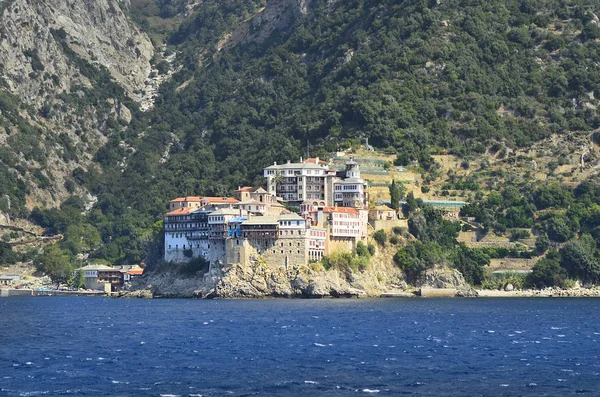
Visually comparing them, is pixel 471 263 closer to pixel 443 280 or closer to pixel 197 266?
pixel 443 280

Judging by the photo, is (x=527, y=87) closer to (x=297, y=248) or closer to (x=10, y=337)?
(x=297, y=248)

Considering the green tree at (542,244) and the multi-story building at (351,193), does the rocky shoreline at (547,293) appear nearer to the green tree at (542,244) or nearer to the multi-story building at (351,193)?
the green tree at (542,244)

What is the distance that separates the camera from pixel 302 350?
3019 inches

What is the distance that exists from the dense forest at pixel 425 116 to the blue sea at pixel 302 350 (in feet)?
96.9

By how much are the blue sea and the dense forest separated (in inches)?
1163

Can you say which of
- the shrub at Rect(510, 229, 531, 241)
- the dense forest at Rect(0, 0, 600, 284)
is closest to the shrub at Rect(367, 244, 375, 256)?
the dense forest at Rect(0, 0, 600, 284)

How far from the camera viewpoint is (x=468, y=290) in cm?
13300

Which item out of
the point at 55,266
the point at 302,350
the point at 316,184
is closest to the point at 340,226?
the point at 316,184

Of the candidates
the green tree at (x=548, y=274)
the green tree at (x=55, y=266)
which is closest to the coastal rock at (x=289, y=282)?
the green tree at (x=548, y=274)

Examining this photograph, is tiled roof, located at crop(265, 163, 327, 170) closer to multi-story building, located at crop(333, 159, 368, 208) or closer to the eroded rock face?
multi-story building, located at crop(333, 159, 368, 208)

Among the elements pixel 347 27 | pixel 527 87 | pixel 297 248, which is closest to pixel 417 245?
pixel 297 248

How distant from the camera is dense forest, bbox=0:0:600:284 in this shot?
5773 inches

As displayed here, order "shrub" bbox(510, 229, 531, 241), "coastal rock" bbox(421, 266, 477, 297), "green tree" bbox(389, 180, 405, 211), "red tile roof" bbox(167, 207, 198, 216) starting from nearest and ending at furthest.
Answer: "coastal rock" bbox(421, 266, 477, 297) → "red tile roof" bbox(167, 207, 198, 216) → "green tree" bbox(389, 180, 405, 211) → "shrub" bbox(510, 229, 531, 241)

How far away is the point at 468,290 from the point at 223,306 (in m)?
29.3
